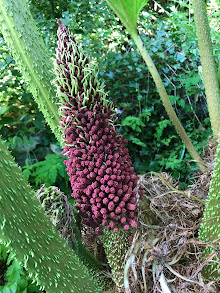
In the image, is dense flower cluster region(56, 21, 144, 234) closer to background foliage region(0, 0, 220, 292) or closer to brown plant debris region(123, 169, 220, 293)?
brown plant debris region(123, 169, 220, 293)

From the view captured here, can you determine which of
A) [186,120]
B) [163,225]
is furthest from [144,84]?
[163,225]

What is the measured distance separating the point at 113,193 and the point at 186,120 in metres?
1.56

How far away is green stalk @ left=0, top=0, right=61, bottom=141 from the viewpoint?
700 millimetres

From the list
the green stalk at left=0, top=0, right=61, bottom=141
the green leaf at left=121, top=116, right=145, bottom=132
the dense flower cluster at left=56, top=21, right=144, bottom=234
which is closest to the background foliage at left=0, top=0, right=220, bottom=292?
the green leaf at left=121, top=116, right=145, bottom=132

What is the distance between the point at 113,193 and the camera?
1.89 ft

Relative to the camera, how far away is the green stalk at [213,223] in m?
0.51

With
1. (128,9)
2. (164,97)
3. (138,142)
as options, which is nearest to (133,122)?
(138,142)

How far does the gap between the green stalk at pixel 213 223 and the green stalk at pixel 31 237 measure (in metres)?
0.27

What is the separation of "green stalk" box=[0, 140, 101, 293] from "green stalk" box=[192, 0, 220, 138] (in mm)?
702

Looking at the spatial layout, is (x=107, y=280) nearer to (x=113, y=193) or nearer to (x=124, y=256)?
(x=124, y=256)

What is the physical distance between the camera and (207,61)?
92 cm

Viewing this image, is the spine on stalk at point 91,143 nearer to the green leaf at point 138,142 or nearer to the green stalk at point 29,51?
the green stalk at point 29,51

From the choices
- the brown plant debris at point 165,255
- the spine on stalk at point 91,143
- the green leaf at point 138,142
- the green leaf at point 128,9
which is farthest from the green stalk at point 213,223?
the green leaf at point 138,142

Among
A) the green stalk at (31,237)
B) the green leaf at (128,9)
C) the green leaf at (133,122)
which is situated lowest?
the green leaf at (133,122)
